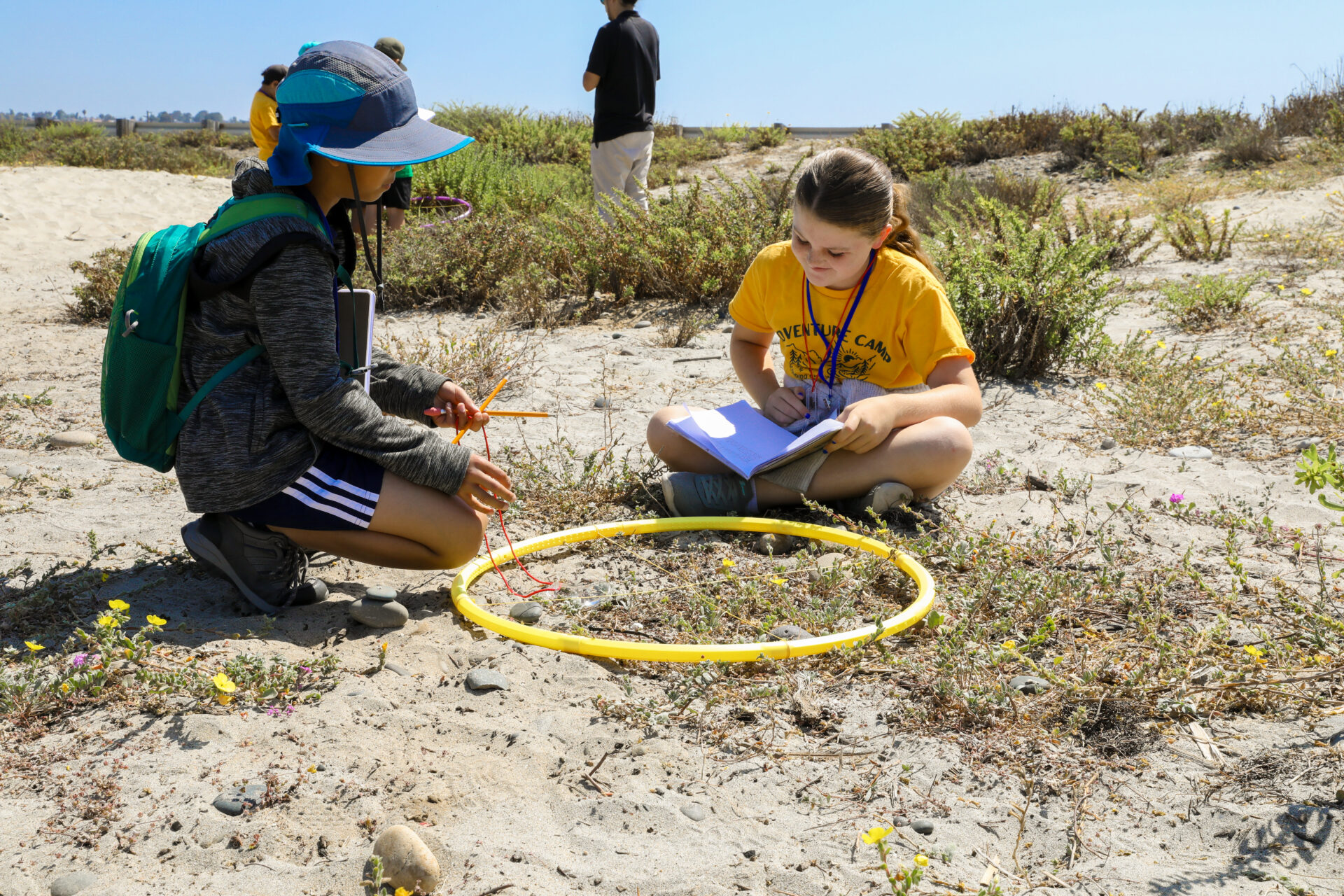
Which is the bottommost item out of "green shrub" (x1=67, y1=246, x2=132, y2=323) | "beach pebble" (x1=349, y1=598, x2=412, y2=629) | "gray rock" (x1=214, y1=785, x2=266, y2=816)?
"gray rock" (x1=214, y1=785, x2=266, y2=816)

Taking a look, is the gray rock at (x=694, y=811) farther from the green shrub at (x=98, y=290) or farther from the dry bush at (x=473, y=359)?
the green shrub at (x=98, y=290)

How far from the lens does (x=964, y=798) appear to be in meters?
1.92

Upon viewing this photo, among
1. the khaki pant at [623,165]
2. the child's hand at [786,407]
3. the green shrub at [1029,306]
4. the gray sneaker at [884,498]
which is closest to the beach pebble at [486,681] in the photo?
the gray sneaker at [884,498]

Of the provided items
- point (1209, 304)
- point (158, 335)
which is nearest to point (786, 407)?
point (158, 335)

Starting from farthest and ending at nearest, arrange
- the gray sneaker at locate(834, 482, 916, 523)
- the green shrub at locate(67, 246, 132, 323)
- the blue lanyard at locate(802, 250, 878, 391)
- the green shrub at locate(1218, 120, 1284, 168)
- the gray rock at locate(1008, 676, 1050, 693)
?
the green shrub at locate(1218, 120, 1284, 168), the green shrub at locate(67, 246, 132, 323), the blue lanyard at locate(802, 250, 878, 391), the gray sneaker at locate(834, 482, 916, 523), the gray rock at locate(1008, 676, 1050, 693)

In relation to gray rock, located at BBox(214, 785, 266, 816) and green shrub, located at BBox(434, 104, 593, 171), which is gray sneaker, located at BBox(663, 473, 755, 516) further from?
green shrub, located at BBox(434, 104, 593, 171)

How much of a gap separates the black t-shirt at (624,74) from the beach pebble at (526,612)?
17.2ft

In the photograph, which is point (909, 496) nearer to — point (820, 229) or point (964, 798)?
point (820, 229)

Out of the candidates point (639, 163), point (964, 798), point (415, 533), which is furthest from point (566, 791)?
point (639, 163)

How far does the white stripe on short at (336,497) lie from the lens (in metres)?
2.64

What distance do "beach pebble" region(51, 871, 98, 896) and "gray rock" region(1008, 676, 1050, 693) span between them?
1796 millimetres

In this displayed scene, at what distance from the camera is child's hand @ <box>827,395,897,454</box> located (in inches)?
118

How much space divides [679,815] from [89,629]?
1.57 meters

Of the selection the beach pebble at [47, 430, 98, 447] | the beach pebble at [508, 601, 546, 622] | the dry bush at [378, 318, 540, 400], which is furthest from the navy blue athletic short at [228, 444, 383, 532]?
the dry bush at [378, 318, 540, 400]
